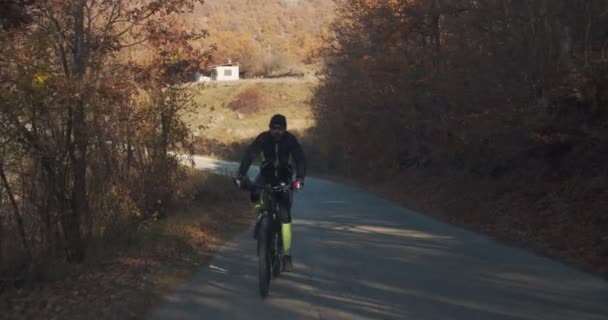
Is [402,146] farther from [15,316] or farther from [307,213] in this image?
[15,316]

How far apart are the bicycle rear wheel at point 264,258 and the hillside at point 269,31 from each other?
100 meters

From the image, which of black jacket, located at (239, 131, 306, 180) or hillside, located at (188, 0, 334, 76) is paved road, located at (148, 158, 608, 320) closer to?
black jacket, located at (239, 131, 306, 180)

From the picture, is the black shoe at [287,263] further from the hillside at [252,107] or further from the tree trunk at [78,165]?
the hillside at [252,107]

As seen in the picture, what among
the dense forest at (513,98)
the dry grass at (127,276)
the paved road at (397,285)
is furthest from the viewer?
the dense forest at (513,98)

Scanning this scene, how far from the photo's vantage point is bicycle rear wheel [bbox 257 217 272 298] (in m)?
6.96

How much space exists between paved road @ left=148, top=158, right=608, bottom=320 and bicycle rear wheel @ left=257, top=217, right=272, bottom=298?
15 centimetres

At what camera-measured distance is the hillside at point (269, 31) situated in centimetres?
12769

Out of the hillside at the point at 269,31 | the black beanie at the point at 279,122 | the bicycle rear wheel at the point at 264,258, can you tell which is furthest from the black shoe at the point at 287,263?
the hillside at the point at 269,31

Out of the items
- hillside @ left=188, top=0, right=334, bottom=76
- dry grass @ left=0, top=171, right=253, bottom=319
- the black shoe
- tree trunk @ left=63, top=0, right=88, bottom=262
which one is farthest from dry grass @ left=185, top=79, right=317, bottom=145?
the black shoe

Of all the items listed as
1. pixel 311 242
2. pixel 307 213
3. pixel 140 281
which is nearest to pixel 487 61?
pixel 307 213

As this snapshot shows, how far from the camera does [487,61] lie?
1579 cm

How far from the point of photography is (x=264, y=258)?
23.1 ft

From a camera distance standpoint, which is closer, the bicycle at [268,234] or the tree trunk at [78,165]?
the bicycle at [268,234]

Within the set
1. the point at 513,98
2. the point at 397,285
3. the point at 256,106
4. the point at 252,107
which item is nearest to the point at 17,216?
→ the point at 397,285
